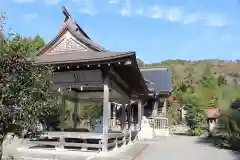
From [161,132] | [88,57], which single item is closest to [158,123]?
[161,132]

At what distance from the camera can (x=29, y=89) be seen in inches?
175

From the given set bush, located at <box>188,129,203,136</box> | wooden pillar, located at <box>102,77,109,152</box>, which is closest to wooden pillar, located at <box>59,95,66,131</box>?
wooden pillar, located at <box>102,77,109,152</box>

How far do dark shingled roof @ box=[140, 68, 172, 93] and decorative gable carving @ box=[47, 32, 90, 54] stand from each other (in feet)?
46.3

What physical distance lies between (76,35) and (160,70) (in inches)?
753

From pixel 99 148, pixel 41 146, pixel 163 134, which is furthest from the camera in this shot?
pixel 163 134

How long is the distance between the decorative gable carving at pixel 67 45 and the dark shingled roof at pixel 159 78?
1410 centimetres

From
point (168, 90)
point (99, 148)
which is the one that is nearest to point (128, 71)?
point (99, 148)

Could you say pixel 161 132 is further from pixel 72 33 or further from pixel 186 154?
pixel 72 33

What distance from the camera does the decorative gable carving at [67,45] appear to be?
1172cm

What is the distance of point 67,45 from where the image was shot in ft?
39.1

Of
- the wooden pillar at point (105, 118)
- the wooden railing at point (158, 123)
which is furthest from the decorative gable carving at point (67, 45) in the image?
the wooden railing at point (158, 123)

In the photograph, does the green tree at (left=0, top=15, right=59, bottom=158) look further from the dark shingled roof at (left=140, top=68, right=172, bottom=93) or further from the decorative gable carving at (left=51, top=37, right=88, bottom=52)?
the dark shingled roof at (left=140, top=68, right=172, bottom=93)

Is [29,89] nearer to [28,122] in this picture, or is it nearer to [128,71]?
[28,122]

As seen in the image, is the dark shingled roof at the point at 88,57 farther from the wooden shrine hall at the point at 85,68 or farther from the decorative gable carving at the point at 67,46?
the decorative gable carving at the point at 67,46
